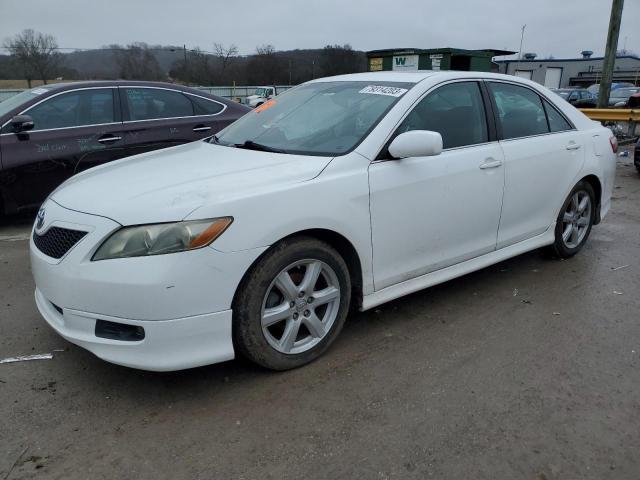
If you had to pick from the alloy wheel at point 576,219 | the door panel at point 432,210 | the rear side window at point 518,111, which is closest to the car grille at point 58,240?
the door panel at point 432,210

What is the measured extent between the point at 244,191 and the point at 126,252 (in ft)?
2.05

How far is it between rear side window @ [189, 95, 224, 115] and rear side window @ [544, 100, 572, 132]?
13.1 feet

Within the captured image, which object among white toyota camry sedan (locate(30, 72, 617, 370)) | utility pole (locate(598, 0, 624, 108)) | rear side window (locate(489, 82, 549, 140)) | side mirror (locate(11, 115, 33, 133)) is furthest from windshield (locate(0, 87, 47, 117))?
utility pole (locate(598, 0, 624, 108))

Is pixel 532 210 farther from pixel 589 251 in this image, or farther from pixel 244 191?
pixel 244 191

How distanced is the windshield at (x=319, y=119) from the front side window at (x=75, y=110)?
267 centimetres

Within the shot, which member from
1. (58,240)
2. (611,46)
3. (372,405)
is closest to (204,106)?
(58,240)

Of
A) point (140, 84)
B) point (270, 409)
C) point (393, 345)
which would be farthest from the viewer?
point (140, 84)

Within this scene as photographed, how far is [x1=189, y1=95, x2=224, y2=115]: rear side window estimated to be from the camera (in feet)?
22.0

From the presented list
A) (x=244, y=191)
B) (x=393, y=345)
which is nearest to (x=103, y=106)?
(x=244, y=191)

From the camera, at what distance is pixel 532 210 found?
13.8ft

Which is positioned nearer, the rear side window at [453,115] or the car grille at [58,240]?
the car grille at [58,240]

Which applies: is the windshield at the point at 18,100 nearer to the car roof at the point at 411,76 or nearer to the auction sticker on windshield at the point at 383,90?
the car roof at the point at 411,76

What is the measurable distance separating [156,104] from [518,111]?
13.6ft

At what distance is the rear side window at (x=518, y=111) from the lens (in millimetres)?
4008
